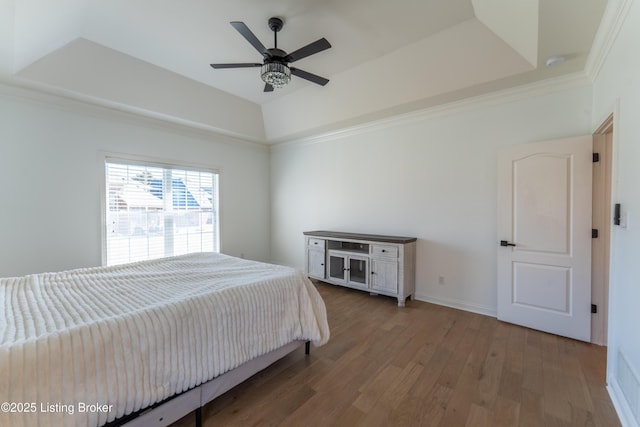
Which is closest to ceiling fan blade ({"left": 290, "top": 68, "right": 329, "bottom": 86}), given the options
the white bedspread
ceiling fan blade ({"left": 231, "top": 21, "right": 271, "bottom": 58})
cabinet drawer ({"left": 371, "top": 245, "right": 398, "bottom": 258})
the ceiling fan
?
the ceiling fan

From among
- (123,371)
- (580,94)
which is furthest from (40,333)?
(580,94)

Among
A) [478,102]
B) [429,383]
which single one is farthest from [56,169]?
[478,102]

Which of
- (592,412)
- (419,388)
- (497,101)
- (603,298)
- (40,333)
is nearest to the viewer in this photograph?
(40,333)

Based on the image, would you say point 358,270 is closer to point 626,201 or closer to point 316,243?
point 316,243

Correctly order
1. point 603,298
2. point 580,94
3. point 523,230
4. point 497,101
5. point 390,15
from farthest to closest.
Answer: point 497,101
point 523,230
point 580,94
point 603,298
point 390,15

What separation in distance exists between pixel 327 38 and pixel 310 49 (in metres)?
0.75

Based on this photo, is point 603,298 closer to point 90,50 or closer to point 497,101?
point 497,101

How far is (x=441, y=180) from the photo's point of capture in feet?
11.5

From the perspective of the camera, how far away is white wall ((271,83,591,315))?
2.95 meters

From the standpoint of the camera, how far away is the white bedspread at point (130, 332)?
109 cm

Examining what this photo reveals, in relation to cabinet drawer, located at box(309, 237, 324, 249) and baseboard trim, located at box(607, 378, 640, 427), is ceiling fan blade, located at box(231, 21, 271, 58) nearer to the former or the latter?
cabinet drawer, located at box(309, 237, 324, 249)

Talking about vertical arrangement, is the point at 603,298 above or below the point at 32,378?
below

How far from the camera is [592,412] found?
169 cm

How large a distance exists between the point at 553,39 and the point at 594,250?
6.49 feet
